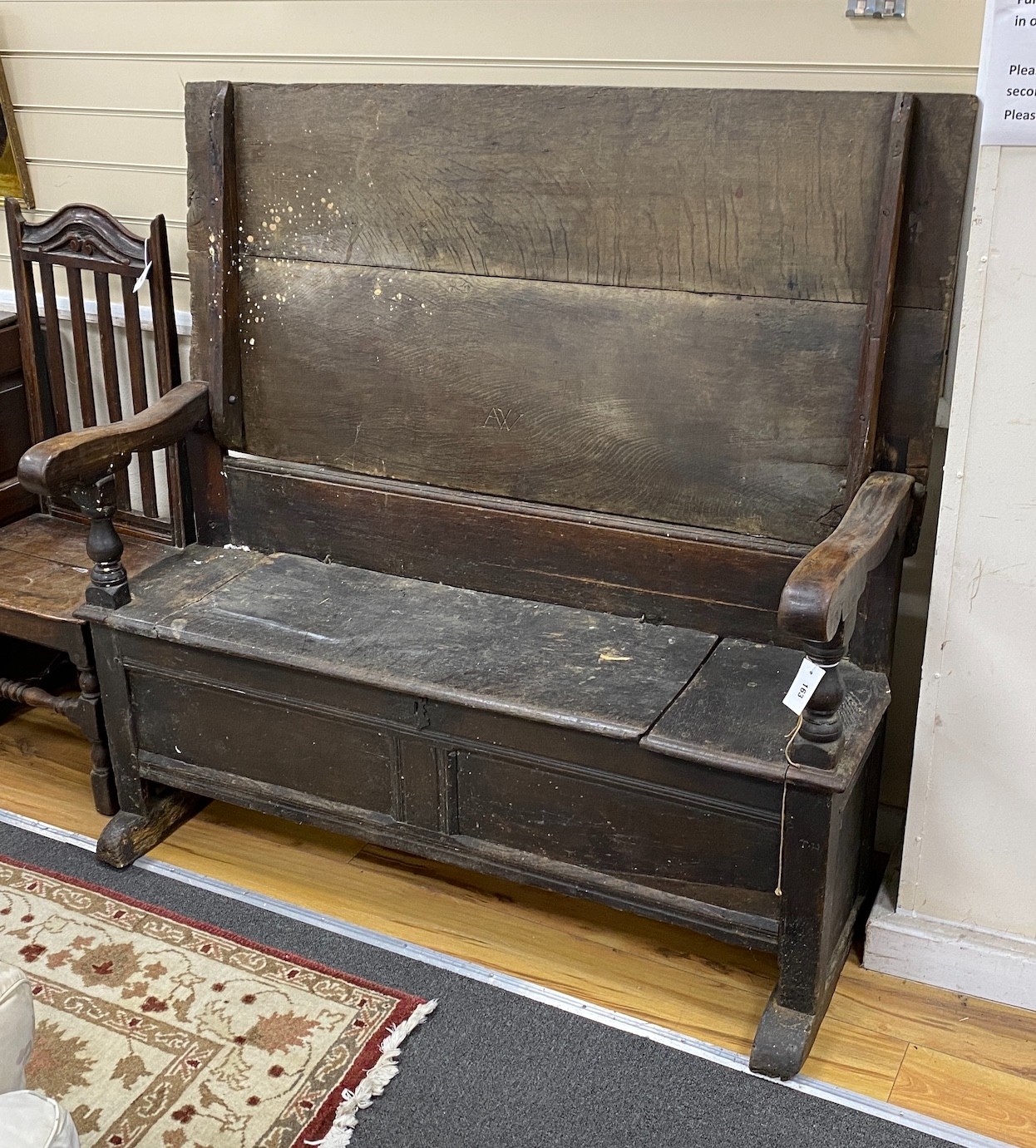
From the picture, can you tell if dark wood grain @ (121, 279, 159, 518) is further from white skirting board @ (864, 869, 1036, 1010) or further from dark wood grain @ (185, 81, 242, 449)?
white skirting board @ (864, 869, 1036, 1010)

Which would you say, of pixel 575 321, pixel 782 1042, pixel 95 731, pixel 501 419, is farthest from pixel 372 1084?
pixel 575 321

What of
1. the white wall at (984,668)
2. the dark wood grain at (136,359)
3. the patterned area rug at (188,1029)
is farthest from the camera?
the dark wood grain at (136,359)

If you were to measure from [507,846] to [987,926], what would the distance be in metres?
0.83

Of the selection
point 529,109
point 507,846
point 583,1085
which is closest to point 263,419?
point 529,109

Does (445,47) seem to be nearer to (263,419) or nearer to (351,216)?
(351,216)

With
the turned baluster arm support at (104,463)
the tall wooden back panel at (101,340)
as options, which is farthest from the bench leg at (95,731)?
the tall wooden back panel at (101,340)

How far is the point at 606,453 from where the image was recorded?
7.23ft

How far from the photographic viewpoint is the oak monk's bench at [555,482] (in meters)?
1.92

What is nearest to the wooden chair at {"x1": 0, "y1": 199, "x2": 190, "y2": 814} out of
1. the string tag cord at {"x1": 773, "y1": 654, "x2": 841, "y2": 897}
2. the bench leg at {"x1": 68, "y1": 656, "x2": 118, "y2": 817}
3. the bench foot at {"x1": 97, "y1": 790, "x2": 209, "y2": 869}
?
the bench leg at {"x1": 68, "y1": 656, "x2": 118, "y2": 817}

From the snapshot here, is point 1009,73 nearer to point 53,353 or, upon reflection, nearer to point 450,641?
point 450,641

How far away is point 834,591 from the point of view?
1.65m

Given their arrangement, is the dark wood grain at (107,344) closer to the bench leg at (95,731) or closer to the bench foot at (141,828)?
the bench leg at (95,731)

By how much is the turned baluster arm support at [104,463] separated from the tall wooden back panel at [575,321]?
99 mm

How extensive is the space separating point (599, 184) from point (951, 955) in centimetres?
144
